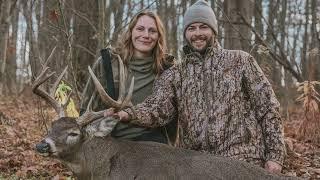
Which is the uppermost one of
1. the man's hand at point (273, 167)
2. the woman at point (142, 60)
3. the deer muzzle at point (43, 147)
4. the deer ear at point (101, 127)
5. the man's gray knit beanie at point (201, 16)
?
the man's gray knit beanie at point (201, 16)

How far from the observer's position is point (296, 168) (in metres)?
8.10

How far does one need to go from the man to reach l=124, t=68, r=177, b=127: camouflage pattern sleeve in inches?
0.5

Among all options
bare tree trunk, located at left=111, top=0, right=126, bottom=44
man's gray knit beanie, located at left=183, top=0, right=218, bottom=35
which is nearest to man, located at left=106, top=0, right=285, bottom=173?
man's gray knit beanie, located at left=183, top=0, right=218, bottom=35

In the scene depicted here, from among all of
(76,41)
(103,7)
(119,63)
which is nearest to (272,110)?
(119,63)

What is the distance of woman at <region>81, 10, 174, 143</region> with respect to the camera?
673 cm

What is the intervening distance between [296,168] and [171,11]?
56.4ft

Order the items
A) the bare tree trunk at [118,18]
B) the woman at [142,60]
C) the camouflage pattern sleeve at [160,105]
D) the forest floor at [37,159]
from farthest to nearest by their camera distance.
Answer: the bare tree trunk at [118,18] < the forest floor at [37,159] < the woman at [142,60] < the camouflage pattern sleeve at [160,105]

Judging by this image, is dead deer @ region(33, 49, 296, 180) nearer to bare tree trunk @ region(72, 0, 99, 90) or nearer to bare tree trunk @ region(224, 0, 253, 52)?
bare tree trunk @ region(72, 0, 99, 90)

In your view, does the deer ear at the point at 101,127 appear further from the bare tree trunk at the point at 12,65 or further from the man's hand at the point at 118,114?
the bare tree trunk at the point at 12,65

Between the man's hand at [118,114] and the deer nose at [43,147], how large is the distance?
0.66m

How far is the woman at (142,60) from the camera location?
6.73 m

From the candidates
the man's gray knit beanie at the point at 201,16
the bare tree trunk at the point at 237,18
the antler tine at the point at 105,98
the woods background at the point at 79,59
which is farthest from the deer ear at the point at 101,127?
the bare tree trunk at the point at 237,18

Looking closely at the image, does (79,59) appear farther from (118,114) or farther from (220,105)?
(220,105)

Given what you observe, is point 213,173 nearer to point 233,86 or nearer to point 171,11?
point 233,86
